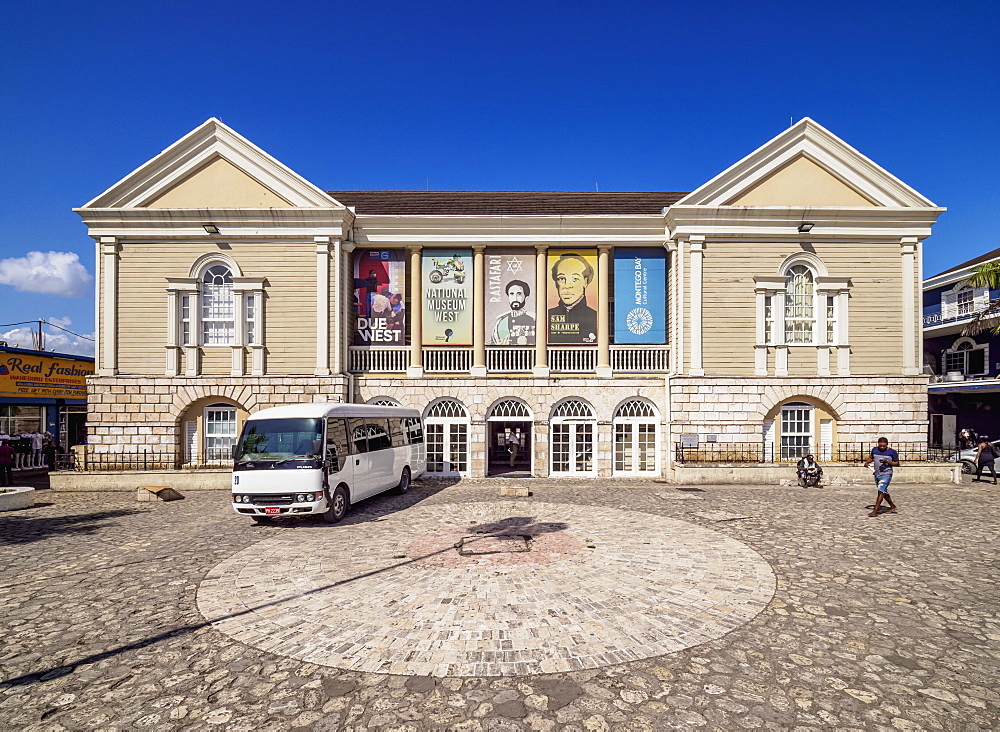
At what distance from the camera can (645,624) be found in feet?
18.4

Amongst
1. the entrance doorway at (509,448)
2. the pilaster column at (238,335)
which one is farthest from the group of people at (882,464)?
the pilaster column at (238,335)

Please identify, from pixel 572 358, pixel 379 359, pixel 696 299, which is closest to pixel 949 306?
pixel 696 299

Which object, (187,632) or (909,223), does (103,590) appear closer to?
(187,632)

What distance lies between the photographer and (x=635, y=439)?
17375 millimetres

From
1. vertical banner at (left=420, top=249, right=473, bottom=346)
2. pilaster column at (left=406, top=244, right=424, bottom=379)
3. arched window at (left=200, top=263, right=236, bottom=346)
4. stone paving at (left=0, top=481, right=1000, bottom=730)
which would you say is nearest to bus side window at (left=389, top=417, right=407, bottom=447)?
stone paving at (left=0, top=481, right=1000, bottom=730)

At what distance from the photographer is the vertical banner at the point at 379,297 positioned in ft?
58.0

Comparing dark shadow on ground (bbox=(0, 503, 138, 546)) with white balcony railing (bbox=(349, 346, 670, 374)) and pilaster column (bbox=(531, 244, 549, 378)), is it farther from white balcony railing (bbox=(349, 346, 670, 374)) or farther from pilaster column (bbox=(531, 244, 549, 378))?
pilaster column (bbox=(531, 244, 549, 378))

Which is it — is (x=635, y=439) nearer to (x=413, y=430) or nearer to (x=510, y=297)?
(x=510, y=297)

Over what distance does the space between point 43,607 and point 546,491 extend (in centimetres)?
1145

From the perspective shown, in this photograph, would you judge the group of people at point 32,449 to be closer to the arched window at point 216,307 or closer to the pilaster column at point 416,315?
the arched window at point 216,307

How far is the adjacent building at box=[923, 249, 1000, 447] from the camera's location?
25.8m

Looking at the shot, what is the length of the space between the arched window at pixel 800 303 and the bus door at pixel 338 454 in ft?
51.5

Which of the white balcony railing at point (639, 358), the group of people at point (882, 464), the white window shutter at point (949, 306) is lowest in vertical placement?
the group of people at point (882, 464)

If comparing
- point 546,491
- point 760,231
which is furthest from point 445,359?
point 760,231
